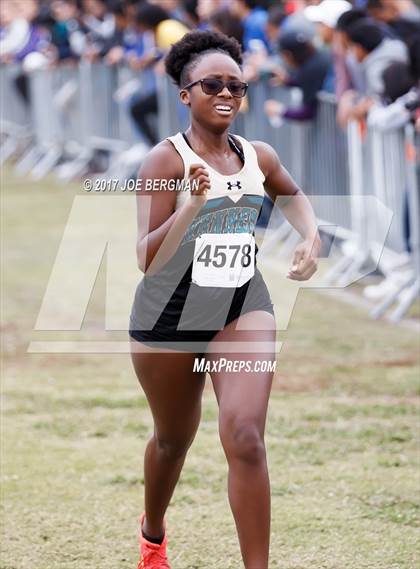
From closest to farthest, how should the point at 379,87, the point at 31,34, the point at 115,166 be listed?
the point at 379,87
the point at 115,166
the point at 31,34

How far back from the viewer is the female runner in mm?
4426

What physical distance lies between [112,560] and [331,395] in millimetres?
2932

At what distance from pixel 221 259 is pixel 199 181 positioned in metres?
0.45

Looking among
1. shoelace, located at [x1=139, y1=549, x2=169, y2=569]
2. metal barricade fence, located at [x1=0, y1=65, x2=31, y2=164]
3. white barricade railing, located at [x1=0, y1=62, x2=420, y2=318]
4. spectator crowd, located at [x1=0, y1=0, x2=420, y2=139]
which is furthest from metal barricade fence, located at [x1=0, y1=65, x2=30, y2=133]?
shoelace, located at [x1=139, y1=549, x2=169, y2=569]

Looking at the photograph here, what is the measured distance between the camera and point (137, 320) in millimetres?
4652

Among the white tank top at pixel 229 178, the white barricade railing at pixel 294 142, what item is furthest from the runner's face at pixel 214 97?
the white barricade railing at pixel 294 142

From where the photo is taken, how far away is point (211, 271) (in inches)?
179

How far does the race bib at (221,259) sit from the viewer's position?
14.8ft

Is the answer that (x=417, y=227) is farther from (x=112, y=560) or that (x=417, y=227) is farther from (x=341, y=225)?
(x=112, y=560)

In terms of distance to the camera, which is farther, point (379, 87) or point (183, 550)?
point (379, 87)

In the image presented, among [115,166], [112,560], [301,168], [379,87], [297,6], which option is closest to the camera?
[112,560]

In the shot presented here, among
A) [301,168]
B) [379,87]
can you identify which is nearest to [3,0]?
[301,168]

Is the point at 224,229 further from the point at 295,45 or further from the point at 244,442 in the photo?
the point at 295,45

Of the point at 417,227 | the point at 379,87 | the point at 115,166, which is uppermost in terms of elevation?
the point at 379,87
